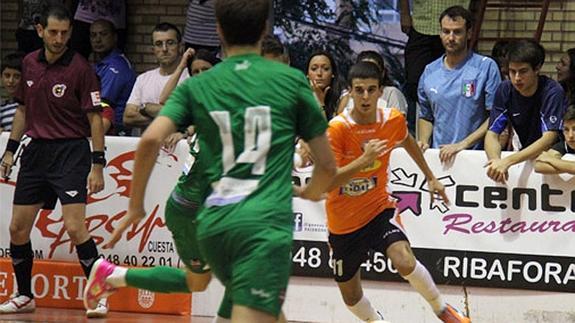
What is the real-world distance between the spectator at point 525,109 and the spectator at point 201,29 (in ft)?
11.2

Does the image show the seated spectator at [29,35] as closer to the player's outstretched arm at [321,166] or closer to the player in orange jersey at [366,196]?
the player in orange jersey at [366,196]

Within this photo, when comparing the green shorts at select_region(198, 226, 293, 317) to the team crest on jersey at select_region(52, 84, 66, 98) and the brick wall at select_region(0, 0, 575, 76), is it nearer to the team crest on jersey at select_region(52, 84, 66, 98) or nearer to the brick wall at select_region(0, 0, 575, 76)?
the team crest on jersey at select_region(52, 84, 66, 98)

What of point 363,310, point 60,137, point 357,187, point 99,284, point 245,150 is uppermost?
point 245,150

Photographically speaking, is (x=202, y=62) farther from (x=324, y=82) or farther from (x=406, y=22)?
(x=406, y=22)

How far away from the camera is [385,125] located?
9.61 meters

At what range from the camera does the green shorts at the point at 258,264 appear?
20.2 feet

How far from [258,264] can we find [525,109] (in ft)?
16.8

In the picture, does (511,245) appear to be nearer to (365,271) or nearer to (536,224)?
(536,224)

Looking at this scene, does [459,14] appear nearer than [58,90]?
No

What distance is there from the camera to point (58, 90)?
434 inches

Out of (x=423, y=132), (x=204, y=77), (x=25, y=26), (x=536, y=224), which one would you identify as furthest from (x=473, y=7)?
(x=204, y=77)

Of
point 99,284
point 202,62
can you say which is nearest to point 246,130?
point 99,284

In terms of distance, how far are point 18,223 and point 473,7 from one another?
17.9 ft

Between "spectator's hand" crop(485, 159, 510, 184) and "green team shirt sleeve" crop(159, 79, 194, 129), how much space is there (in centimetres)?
473
